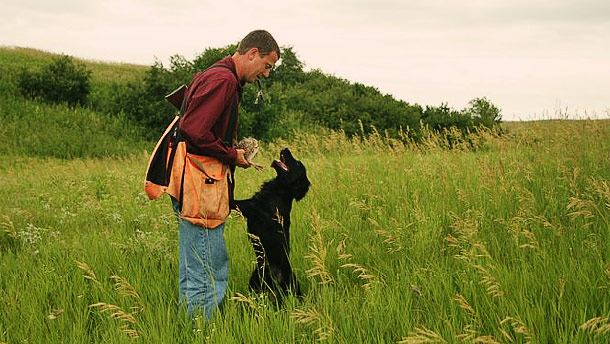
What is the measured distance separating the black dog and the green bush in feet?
79.3

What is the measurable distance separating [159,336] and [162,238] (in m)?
2.06

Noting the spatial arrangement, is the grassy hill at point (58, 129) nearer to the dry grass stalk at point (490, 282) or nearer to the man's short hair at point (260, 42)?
the man's short hair at point (260, 42)

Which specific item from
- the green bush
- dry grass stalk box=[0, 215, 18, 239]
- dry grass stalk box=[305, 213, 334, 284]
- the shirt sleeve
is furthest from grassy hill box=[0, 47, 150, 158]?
dry grass stalk box=[305, 213, 334, 284]

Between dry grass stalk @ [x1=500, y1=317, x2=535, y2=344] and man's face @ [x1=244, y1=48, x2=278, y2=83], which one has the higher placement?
man's face @ [x1=244, y1=48, x2=278, y2=83]

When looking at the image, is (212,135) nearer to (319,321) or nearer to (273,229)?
(273,229)

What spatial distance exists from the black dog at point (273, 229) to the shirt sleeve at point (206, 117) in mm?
762

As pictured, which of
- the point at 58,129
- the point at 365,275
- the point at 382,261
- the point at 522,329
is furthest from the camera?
the point at 58,129

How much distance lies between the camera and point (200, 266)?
3.63 metres

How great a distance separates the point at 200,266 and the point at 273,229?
668 millimetres

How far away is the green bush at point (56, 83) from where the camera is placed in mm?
24766

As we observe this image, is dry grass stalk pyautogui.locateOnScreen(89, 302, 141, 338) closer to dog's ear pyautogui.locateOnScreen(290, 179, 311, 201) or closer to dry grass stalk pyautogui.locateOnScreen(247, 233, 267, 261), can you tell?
dry grass stalk pyautogui.locateOnScreen(247, 233, 267, 261)

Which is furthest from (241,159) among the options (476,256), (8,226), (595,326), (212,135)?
(8,226)

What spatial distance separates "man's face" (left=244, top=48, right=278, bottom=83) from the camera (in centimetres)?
358

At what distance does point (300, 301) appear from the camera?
3.94m
